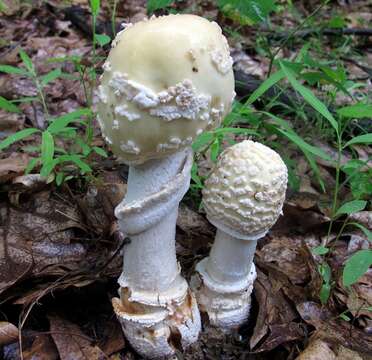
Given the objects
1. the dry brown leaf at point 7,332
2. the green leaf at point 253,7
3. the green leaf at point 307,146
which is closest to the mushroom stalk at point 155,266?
the dry brown leaf at point 7,332

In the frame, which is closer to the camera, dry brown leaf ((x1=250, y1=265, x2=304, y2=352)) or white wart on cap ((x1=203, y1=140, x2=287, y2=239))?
white wart on cap ((x1=203, y1=140, x2=287, y2=239))

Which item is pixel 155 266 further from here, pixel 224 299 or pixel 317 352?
pixel 317 352

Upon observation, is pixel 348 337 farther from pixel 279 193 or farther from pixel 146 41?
pixel 146 41

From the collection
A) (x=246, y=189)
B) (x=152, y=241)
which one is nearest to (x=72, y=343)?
(x=152, y=241)

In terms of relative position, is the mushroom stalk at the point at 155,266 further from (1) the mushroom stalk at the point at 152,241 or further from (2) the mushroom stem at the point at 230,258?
(2) the mushroom stem at the point at 230,258

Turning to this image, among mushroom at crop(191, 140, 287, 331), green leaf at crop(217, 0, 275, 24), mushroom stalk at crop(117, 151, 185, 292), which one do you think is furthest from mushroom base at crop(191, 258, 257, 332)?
green leaf at crop(217, 0, 275, 24)

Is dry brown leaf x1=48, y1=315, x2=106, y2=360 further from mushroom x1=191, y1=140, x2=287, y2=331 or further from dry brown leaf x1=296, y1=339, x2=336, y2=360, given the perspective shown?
dry brown leaf x1=296, y1=339, x2=336, y2=360

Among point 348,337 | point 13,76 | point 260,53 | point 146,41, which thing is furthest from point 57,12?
point 348,337
